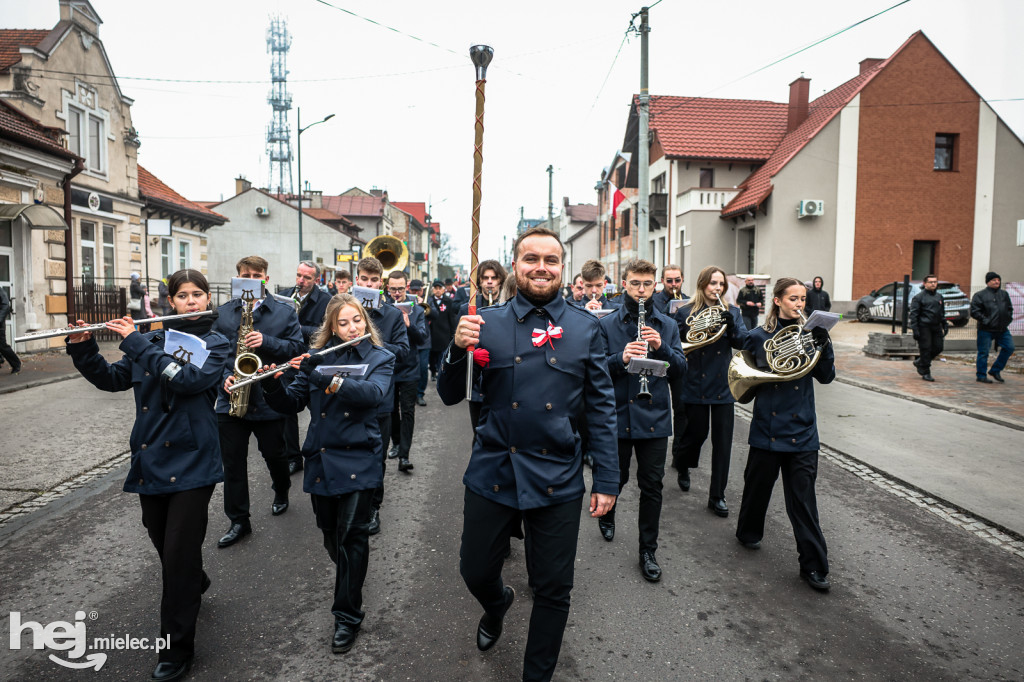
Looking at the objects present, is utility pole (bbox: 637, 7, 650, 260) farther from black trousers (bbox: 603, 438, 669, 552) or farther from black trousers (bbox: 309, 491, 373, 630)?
black trousers (bbox: 309, 491, 373, 630)

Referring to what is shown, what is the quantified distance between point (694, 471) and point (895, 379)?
7959 mm

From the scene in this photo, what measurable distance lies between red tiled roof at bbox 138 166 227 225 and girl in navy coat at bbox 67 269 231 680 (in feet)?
71.2

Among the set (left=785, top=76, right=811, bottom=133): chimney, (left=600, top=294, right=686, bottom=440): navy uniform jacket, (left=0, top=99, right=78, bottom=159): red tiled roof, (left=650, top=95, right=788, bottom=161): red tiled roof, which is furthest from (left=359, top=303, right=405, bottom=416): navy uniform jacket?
(left=785, top=76, right=811, bottom=133): chimney

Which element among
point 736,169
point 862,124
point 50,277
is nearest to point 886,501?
point 50,277

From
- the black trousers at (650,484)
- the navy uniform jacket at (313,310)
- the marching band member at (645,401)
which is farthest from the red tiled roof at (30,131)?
the black trousers at (650,484)

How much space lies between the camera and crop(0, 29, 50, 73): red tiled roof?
16688 millimetres

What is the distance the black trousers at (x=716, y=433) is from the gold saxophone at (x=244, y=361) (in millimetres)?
3466

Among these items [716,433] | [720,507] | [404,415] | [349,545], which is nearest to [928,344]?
[716,433]

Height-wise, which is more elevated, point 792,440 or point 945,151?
point 945,151

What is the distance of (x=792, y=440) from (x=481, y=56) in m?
2.99

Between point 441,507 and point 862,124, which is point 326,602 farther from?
point 862,124

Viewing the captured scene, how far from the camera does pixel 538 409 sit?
9.48 ft

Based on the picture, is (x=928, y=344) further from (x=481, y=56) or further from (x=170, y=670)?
(x=170, y=670)

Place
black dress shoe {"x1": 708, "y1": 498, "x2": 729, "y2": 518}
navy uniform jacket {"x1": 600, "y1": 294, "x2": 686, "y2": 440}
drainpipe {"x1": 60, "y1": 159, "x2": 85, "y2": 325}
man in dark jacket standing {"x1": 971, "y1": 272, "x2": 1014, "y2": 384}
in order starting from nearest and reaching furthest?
navy uniform jacket {"x1": 600, "y1": 294, "x2": 686, "y2": 440} → black dress shoe {"x1": 708, "y1": 498, "x2": 729, "y2": 518} → man in dark jacket standing {"x1": 971, "y1": 272, "x2": 1014, "y2": 384} → drainpipe {"x1": 60, "y1": 159, "x2": 85, "y2": 325}
